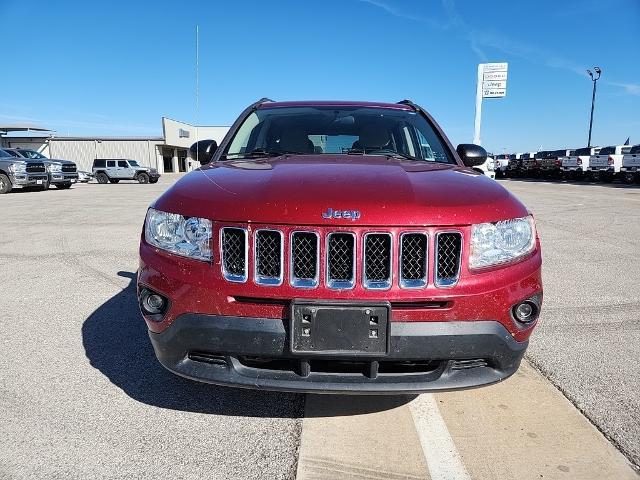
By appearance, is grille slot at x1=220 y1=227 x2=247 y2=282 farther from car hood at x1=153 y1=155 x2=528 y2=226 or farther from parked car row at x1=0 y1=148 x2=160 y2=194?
→ parked car row at x1=0 y1=148 x2=160 y2=194

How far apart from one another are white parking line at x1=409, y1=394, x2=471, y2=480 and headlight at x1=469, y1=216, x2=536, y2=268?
84 cm

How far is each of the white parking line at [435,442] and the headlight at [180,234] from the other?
129 cm

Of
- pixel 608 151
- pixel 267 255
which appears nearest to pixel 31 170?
pixel 267 255

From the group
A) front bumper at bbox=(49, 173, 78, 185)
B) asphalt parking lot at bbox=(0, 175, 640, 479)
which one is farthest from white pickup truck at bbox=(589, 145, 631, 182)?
front bumper at bbox=(49, 173, 78, 185)

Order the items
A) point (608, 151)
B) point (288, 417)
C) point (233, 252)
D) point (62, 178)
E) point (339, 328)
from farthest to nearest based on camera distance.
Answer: point (608, 151), point (62, 178), point (288, 417), point (233, 252), point (339, 328)

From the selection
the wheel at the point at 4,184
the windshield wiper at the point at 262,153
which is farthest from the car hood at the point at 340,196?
the wheel at the point at 4,184

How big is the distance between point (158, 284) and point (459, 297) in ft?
4.17

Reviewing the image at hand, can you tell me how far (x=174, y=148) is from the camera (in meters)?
58.0

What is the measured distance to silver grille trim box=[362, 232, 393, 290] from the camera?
72.7 inches

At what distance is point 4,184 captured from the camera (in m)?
17.4

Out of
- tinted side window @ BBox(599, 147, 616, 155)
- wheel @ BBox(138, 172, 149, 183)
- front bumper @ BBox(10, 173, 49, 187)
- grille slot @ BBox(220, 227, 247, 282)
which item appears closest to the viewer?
grille slot @ BBox(220, 227, 247, 282)

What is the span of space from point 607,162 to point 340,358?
2885 cm

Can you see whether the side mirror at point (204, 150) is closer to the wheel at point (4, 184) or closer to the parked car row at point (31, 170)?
the parked car row at point (31, 170)

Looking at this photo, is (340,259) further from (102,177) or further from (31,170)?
(102,177)
